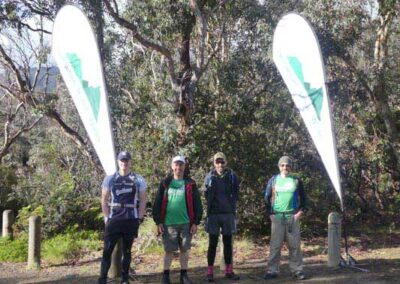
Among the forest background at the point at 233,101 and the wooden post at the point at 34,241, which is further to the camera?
the forest background at the point at 233,101

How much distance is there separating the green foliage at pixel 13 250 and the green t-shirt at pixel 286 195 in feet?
18.2

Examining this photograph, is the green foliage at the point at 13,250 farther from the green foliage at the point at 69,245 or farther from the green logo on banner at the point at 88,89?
the green logo on banner at the point at 88,89

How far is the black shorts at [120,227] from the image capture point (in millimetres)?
6906

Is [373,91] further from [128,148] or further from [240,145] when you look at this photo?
[128,148]

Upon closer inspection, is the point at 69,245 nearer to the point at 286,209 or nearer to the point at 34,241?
the point at 34,241

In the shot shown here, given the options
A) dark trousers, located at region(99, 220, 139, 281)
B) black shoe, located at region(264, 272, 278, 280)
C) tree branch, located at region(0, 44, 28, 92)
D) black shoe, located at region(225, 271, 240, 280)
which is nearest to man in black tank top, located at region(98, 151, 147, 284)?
dark trousers, located at region(99, 220, 139, 281)

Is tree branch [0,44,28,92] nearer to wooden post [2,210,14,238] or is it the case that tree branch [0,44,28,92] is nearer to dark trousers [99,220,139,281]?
wooden post [2,210,14,238]

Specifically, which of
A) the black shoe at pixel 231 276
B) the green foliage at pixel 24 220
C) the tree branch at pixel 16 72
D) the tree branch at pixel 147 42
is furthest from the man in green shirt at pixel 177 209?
the tree branch at pixel 16 72

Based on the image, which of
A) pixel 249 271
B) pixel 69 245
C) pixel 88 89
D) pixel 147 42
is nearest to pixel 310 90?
pixel 249 271

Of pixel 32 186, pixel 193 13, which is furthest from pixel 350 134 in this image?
pixel 32 186

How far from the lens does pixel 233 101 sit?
1112cm

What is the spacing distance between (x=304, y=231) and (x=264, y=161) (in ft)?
5.98

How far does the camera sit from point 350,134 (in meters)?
12.6

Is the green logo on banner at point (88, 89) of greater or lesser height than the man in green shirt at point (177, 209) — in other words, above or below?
above
